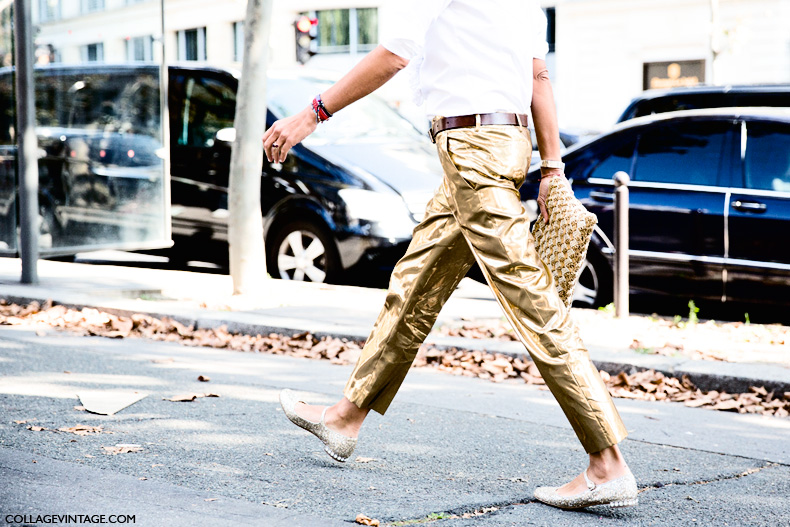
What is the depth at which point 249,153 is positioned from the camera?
7.75m

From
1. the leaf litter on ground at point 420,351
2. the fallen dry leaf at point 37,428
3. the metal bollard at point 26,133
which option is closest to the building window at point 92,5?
the metal bollard at point 26,133

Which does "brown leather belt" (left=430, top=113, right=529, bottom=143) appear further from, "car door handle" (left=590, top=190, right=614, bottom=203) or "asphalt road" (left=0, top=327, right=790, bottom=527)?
"car door handle" (left=590, top=190, right=614, bottom=203)

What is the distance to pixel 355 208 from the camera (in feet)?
29.2

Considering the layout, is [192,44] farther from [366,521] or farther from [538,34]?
[366,521]

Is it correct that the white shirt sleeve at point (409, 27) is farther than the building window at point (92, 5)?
No

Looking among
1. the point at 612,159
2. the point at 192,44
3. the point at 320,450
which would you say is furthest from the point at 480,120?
the point at 192,44

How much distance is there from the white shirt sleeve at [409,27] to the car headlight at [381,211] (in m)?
5.55

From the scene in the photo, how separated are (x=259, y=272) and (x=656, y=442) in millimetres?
4112

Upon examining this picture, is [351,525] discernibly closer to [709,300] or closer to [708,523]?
[708,523]

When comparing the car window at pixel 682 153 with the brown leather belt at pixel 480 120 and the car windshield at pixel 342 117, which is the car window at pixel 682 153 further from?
the brown leather belt at pixel 480 120

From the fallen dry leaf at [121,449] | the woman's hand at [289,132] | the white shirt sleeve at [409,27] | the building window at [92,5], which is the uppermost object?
the building window at [92,5]

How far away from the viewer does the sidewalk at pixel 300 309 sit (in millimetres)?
5531

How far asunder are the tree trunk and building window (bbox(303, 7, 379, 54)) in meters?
28.9

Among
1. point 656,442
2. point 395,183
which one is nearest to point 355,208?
point 395,183
